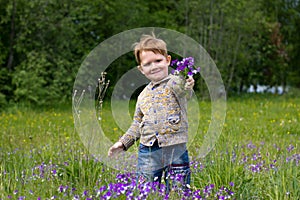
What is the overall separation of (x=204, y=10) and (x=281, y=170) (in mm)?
12548

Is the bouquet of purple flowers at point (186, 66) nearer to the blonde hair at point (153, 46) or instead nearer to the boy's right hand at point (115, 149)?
the blonde hair at point (153, 46)

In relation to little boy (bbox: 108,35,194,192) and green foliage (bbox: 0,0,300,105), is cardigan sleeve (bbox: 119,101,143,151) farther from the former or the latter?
green foliage (bbox: 0,0,300,105)

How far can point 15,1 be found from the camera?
40.9 feet

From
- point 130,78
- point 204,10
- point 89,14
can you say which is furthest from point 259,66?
point 130,78

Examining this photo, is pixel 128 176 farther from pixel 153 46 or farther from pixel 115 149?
pixel 153 46

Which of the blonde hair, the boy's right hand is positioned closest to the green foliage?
the boy's right hand

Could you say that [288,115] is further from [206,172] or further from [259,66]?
[259,66]

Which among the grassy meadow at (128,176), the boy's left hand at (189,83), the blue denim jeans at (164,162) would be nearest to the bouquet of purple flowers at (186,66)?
the boy's left hand at (189,83)

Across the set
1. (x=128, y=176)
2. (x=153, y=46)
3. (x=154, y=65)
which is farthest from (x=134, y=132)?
(x=153, y=46)

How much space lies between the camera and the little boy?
3.26m

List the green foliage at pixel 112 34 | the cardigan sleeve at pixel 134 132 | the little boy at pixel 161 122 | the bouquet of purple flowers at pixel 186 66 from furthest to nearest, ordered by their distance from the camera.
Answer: the green foliage at pixel 112 34
the cardigan sleeve at pixel 134 132
the little boy at pixel 161 122
the bouquet of purple flowers at pixel 186 66

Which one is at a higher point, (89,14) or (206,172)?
(89,14)

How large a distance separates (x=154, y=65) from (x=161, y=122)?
0.41 meters

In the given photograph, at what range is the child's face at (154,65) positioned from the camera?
335cm
